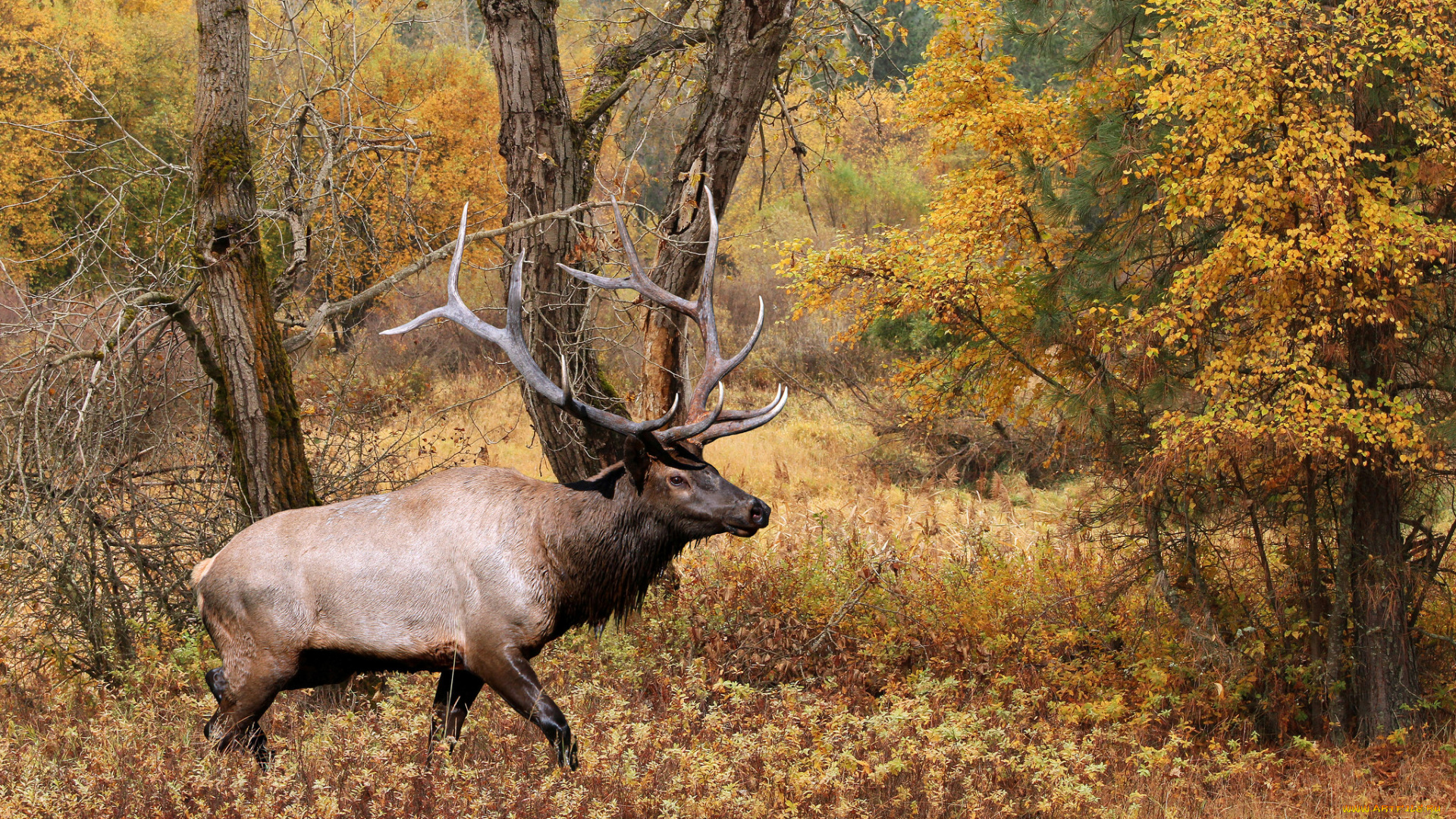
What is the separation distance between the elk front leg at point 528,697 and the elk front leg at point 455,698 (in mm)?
553

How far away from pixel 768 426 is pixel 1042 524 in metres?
7.07

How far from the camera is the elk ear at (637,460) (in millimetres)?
5578

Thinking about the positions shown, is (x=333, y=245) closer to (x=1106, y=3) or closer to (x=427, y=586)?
(x=427, y=586)

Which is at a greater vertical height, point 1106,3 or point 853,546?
point 1106,3

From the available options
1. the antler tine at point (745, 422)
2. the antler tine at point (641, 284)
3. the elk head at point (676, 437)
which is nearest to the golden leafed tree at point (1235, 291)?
the antler tine at point (641, 284)

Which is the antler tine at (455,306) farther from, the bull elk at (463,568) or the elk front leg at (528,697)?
the elk front leg at (528,697)

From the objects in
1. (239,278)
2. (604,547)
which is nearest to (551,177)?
(239,278)

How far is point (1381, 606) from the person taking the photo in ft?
24.6

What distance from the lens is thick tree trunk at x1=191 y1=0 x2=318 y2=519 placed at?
21.6 ft

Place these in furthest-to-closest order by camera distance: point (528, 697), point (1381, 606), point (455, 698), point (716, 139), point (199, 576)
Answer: point (716, 139) < point (1381, 606) < point (455, 698) < point (199, 576) < point (528, 697)

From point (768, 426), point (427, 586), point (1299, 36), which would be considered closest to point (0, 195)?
point (768, 426)

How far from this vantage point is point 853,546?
31.6 ft

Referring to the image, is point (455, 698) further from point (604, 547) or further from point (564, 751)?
point (604, 547)

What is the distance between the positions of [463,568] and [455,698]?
32.8 inches
